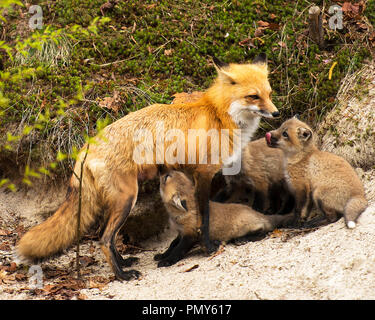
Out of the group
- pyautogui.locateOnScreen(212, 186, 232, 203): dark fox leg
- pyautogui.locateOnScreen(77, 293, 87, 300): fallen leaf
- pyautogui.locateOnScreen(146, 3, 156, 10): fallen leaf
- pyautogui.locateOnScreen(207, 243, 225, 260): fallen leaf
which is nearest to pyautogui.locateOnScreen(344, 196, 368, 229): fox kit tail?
pyautogui.locateOnScreen(207, 243, 225, 260): fallen leaf

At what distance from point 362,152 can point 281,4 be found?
338cm

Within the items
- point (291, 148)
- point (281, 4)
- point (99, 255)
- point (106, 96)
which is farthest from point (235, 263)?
point (281, 4)

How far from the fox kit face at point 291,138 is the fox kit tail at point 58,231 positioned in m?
2.64

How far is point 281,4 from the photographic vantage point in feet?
27.1

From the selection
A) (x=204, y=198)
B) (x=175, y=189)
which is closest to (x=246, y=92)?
(x=204, y=198)

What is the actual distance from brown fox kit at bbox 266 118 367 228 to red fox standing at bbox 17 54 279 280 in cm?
79

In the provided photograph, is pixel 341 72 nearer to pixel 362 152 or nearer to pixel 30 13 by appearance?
pixel 362 152

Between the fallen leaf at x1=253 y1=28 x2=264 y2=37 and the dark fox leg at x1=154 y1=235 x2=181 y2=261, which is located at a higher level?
the fallen leaf at x1=253 y1=28 x2=264 y2=37

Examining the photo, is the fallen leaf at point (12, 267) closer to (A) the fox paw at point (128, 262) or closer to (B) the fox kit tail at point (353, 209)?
(A) the fox paw at point (128, 262)

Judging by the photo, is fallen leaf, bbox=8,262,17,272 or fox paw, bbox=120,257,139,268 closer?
fallen leaf, bbox=8,262,17,272

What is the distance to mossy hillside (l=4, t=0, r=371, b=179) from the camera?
7.22m

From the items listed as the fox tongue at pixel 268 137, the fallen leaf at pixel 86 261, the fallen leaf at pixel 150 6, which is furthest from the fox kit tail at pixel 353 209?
the fallen leaf at pixel 150 6

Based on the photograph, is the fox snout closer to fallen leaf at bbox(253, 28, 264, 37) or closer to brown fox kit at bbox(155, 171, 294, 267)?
brown fox kit at bbox(155, 171, 294, 267)

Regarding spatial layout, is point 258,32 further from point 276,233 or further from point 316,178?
point 276,233
